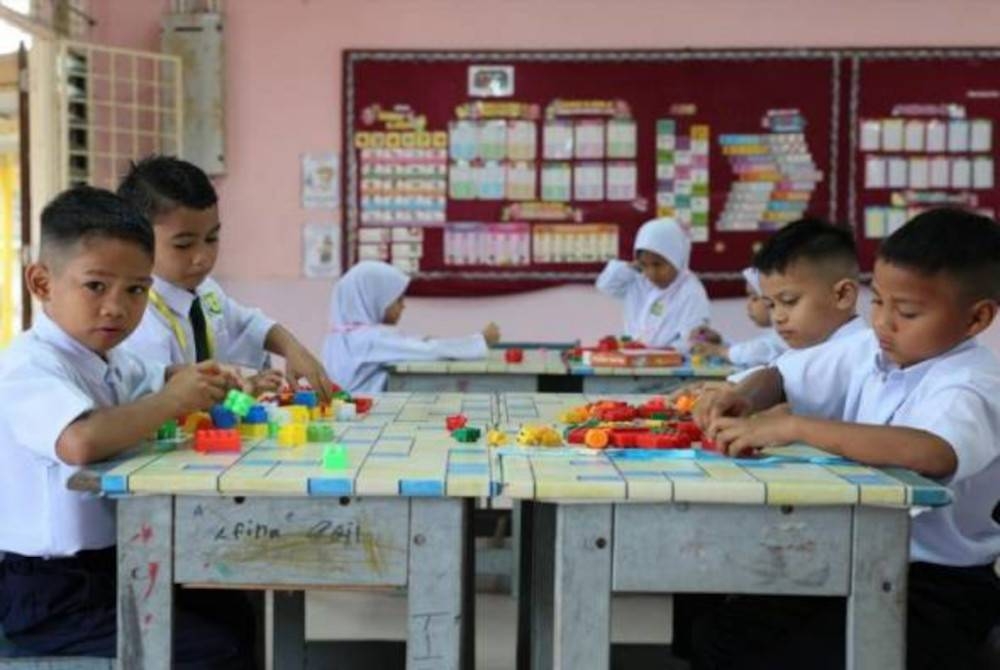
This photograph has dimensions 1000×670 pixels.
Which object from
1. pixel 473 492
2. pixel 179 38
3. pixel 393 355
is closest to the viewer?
pixel 473 492

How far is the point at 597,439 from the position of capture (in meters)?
1.82

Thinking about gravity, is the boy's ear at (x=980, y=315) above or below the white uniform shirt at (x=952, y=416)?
above

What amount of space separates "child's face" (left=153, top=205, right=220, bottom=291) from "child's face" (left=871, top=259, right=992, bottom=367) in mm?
1572

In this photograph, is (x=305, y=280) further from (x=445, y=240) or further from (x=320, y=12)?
(x=320, y=12)

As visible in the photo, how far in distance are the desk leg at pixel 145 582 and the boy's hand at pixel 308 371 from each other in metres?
0.88

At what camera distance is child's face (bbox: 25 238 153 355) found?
1871 millimetres

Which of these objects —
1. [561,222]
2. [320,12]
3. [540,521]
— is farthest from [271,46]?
[540,521]

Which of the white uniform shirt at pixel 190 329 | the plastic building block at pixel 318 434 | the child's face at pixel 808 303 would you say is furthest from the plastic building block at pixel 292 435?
the child's face at pixel 808 303

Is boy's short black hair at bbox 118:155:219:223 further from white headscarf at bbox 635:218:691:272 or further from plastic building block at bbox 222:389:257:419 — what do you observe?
white headscarf at bbox 635:218:691:272

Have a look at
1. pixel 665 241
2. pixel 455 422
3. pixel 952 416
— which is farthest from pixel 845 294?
pixel 665 241

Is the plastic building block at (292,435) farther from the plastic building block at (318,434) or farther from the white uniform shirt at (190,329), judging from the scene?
the white uniform shirt at (190,329)

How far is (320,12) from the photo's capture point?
6227mm

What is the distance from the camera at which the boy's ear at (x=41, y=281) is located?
190 cm

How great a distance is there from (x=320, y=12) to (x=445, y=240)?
4.73 feet
